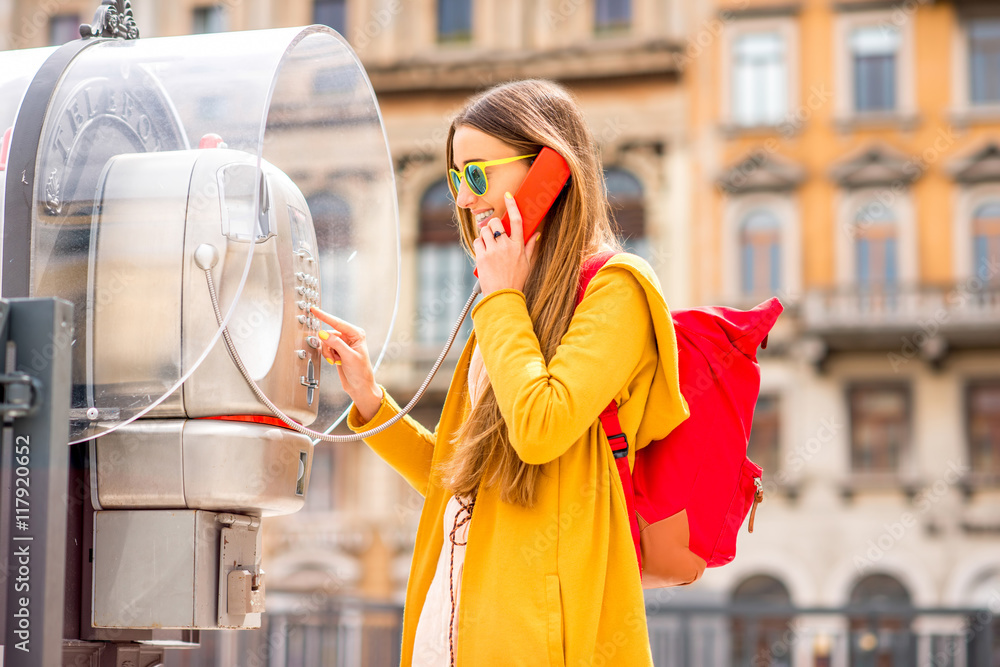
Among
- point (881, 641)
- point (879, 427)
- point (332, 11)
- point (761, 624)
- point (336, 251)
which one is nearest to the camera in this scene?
point (336, 251)

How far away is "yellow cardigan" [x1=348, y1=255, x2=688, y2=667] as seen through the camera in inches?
74.0

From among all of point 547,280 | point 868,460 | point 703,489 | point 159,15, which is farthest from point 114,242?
point 159,15

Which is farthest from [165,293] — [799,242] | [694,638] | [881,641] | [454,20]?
[454,20]

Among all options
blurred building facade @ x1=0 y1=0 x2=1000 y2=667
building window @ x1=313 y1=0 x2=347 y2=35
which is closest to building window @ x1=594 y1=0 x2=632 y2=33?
blurred building facade @ x1=0 y1=0 x2=1000 y2=667

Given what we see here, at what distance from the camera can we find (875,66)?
2005 cm

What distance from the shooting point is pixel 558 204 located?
7.06ft

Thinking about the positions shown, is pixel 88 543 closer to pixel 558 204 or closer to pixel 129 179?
pixel 129 179

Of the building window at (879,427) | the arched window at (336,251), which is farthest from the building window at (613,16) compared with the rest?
the arched window at (336,251)

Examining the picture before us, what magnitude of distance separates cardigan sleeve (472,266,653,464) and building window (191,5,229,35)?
21241 mm

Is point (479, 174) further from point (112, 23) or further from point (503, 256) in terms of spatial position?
point (112, 23)

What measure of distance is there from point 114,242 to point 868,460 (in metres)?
18.4

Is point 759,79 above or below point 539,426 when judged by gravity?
above

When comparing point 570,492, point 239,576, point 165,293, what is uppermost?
point 165,293

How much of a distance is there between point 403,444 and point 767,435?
58.6 feet
